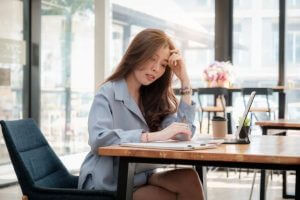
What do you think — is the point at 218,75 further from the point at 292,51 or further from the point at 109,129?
the point at 109,129

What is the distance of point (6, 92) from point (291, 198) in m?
2.93

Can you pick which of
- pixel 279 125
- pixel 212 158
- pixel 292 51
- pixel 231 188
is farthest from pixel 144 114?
pixel 292 51

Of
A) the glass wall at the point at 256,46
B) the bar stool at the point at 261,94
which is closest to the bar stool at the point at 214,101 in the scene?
the bar stool at the point at 261,94

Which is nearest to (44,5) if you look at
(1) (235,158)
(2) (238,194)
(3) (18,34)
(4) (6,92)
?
(3) (18,34)

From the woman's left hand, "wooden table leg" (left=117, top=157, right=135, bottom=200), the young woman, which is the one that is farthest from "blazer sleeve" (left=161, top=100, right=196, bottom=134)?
"wooden table leg" (left=117, top=157, right=135, bottom=200)

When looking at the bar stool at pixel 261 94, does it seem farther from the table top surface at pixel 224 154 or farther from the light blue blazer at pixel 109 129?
the table top surface at pixel 224 154

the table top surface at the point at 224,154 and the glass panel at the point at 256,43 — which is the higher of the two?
the glass panel at the point at 256,43

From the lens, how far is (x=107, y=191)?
6.08ft

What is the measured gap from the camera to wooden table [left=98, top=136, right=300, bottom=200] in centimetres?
155

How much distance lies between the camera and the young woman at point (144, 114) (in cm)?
194

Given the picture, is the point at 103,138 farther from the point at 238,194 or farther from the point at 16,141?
the point at 238,194

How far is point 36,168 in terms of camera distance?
6.72 feet

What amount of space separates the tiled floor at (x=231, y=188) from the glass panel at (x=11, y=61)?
673mm

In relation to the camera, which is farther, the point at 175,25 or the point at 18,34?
the point at 175,25
